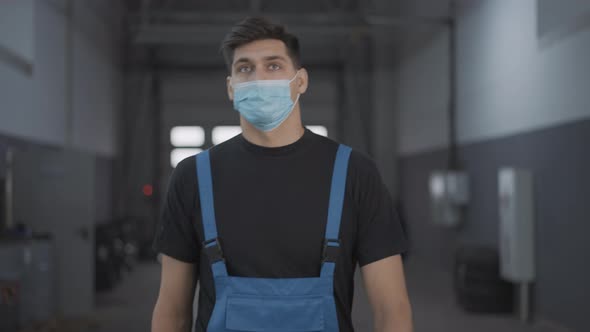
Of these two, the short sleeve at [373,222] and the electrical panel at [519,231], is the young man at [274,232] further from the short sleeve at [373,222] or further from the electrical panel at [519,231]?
the electrical panel at [519,231]

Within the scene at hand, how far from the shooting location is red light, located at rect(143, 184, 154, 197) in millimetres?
12492

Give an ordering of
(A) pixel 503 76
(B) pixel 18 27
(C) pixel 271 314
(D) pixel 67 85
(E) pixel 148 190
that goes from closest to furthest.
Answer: (C) pixel 271 314
(B) pixel 18 27
(A) pixel 503 76
(D) pixel 67 85
(E) pixel 148 190

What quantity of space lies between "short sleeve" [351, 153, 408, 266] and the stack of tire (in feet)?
17.2

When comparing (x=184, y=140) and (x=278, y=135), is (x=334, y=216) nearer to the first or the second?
(x=278, y=135)

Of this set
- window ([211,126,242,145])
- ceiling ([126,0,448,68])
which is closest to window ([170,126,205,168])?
window ([211,126,242,145])

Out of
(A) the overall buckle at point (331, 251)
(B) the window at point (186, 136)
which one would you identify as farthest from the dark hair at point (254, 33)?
(B) the window at point (186, 136)

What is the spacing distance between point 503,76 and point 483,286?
7.23 ft

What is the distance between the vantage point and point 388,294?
1.43m

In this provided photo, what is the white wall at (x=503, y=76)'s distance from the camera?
537cm

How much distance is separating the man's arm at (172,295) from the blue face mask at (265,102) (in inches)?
14.4

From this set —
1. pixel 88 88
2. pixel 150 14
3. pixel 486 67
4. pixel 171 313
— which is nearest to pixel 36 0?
pixel 88 88

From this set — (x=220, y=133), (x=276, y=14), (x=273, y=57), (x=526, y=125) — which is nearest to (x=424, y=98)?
(x=276, y=14)

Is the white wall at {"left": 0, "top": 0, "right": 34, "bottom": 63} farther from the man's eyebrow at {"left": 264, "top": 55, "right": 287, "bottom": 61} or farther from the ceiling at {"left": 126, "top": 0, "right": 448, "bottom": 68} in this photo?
the man's eyebrow at {"left": 264, "top": 55, "right": 287, "bottom": 61}

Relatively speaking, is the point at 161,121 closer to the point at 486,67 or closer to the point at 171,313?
the point at 486,67
